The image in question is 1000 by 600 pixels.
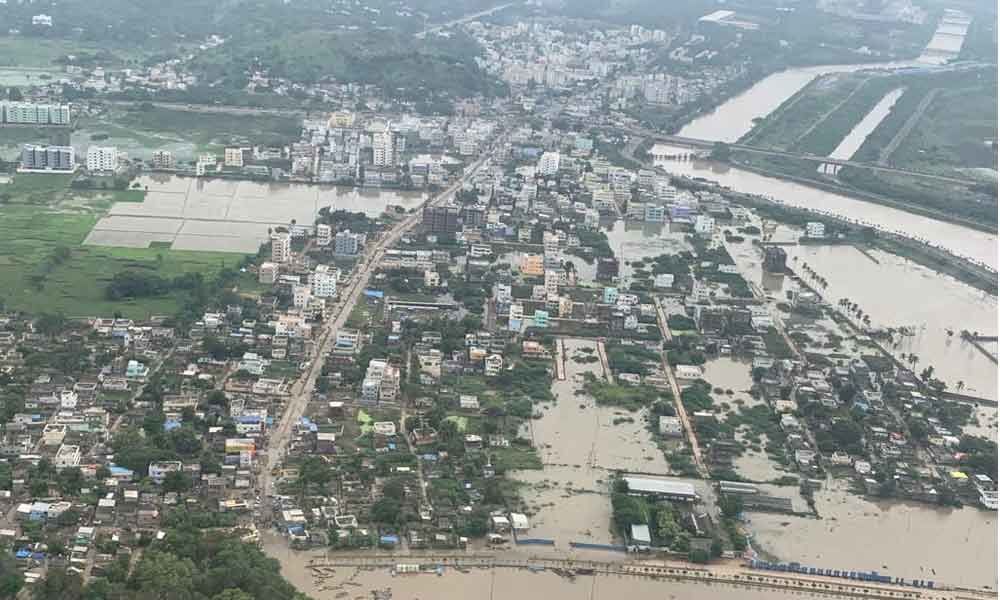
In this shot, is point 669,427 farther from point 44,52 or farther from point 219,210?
point 44,52

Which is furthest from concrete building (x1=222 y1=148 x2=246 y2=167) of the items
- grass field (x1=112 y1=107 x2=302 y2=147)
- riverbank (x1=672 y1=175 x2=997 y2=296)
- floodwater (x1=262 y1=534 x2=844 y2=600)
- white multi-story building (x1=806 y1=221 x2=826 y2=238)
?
floodwater (x1=262 y1=534 x2=844 y2=600)

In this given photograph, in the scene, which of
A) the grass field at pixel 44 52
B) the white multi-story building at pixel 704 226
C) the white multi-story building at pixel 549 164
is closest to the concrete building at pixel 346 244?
the white multi-story building at pixel 704 226

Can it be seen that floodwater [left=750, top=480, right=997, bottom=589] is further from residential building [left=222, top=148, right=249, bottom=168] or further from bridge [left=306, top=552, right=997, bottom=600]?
residential building [left=222, top=148, right=249, bottom=168]

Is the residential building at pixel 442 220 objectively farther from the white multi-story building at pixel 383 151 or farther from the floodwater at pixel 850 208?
the floodwater at pixel 850 208

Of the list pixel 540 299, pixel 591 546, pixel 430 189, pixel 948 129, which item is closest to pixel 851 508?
pixel 591 546

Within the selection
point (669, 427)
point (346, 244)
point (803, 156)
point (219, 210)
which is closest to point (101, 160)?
point (219, 210)

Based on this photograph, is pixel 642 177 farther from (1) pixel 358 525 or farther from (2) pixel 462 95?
(1) pixel 358 525
